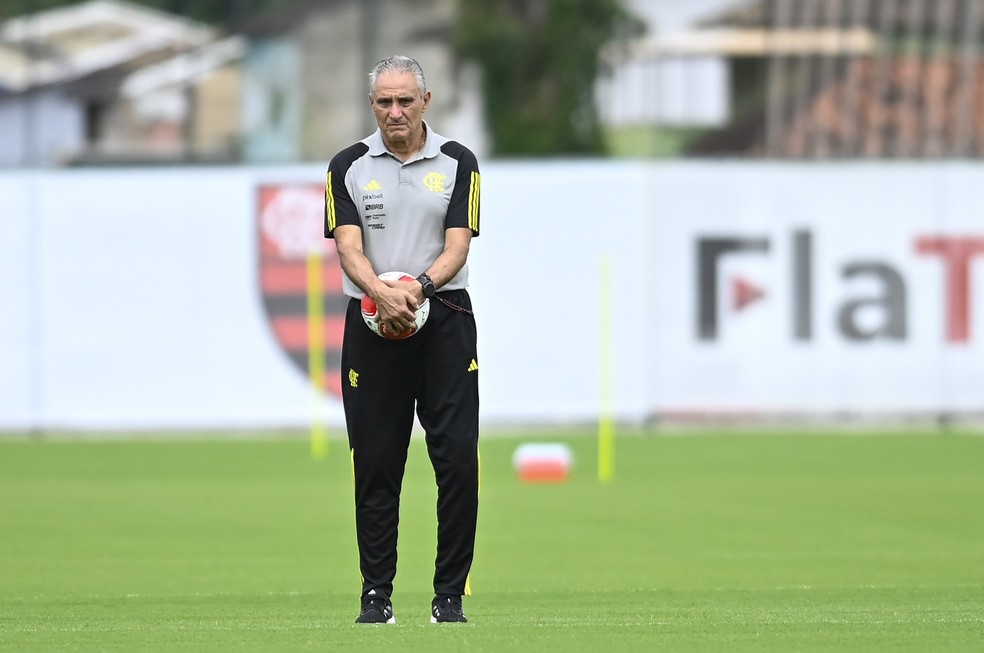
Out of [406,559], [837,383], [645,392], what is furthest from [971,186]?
[406,559]

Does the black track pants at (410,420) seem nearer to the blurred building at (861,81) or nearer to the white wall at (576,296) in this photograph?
the white wall at (576,296)

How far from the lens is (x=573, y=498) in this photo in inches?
504

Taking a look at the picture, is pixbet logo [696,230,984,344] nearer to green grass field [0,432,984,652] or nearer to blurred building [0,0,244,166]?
green grass field [0,432,984,652]

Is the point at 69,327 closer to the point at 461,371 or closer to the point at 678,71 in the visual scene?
Result: the point at 678,71

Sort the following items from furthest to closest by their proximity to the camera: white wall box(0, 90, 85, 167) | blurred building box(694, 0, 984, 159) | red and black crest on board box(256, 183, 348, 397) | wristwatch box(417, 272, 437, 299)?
blurred building box(694, 0, 984, 159)
white wall box(0, 90, 85, 167)
red and black crest on board box(256, 183, 348, 397)
wristwatch box(417, 272, 437, 299)

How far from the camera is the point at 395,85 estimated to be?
267 inches

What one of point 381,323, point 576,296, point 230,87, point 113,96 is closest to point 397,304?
point 381,323

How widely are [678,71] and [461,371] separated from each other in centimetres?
1892

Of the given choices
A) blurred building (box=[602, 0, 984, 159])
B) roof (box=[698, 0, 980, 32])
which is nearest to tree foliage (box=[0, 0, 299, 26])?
blurred building (box=[602, 0, 984, 159])

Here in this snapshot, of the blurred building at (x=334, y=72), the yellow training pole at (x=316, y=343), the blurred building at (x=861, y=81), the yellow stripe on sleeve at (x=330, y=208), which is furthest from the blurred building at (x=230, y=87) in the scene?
the yellow stripe on sleeve at (x=330, y=208)

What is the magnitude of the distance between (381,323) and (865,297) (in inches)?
481

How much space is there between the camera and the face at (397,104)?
A: 6785 millimetres

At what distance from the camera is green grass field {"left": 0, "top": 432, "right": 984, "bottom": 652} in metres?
6.61

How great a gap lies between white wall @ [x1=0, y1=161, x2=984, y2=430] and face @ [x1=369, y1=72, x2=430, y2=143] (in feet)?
37.2
